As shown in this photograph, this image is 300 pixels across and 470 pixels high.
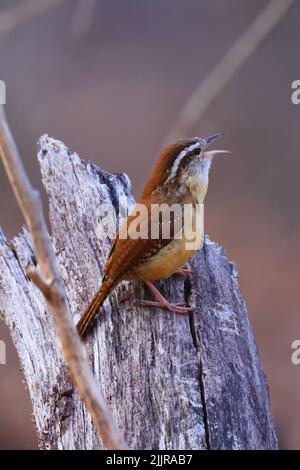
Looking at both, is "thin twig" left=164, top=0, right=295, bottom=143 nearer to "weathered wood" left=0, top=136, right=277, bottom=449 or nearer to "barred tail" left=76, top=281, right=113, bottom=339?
"weathered wood" left=0, top=136, right=277, bottom=449

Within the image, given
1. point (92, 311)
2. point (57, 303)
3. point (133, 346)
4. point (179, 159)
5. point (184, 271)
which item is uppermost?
point (179, 159)

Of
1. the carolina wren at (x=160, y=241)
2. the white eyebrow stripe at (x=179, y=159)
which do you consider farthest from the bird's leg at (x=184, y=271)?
the white eyebrow stripe at (x=179, y=159)

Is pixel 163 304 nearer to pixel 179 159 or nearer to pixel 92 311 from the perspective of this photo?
pixel 92 311

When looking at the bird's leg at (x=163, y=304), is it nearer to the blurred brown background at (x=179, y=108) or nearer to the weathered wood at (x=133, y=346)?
the weathered wood at (x=133, y=346)

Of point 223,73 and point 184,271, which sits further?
point 184,271

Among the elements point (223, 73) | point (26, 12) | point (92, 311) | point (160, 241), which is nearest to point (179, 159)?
point (160, 241)
